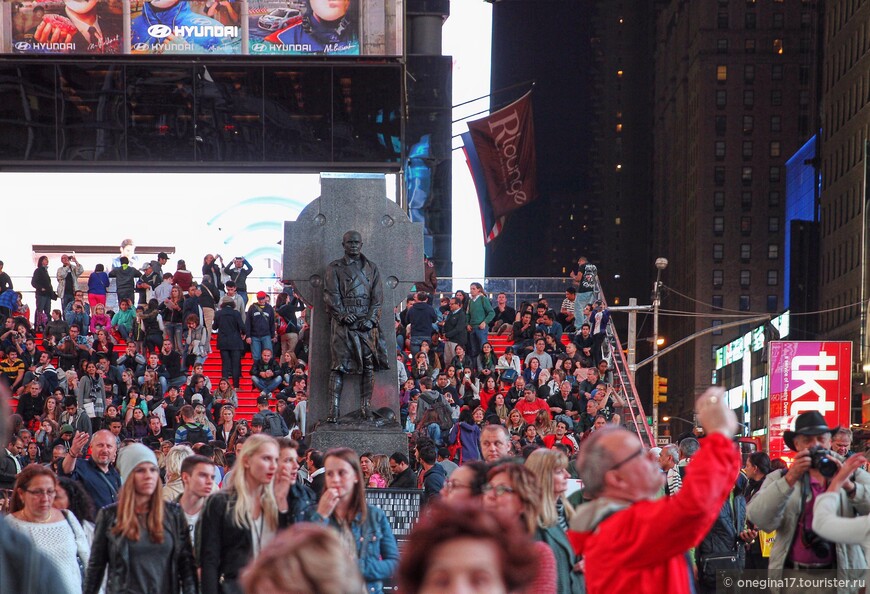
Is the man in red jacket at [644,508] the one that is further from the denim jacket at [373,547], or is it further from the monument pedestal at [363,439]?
the monument pedestal at [363,439]

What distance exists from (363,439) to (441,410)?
6.85 ft

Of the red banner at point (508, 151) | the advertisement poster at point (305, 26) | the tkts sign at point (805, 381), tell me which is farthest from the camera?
the red banner at point (508, 151)

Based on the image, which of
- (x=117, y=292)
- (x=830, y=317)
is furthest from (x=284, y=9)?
(x=830, y=317)

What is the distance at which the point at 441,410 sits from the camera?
2077 cm

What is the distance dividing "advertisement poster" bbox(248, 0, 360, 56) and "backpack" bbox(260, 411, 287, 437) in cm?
1986

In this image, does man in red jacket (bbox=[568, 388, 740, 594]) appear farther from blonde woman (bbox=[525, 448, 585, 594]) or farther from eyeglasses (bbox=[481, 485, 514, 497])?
blonde woman (bbox=[525, 448, 585, 594])

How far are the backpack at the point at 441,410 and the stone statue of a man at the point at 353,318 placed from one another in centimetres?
144

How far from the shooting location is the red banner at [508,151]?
42.2 metres

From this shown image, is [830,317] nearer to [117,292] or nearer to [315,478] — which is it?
[117,292]

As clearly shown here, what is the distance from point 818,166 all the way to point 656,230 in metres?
68.5

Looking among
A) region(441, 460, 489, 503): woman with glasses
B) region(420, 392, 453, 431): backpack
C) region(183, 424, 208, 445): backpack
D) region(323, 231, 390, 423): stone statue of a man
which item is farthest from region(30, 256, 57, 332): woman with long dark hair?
region(441, 460, 489, 503): woman with glasses

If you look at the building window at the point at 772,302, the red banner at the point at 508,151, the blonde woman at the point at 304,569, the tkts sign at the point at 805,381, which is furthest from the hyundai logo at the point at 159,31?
the building window at the point at 772,302

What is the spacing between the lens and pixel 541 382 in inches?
927

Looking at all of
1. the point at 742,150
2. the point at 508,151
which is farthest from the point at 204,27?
the point at 742,150
